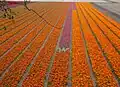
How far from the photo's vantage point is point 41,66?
9227 millimetres

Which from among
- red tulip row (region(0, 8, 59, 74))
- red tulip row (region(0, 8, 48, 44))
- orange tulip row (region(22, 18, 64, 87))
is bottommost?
red tulip row (region(0, 8, 48, 44))

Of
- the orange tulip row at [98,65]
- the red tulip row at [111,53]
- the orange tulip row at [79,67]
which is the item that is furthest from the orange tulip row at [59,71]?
the red tulip row at [111,53]

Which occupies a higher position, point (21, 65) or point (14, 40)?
point (21, 65)

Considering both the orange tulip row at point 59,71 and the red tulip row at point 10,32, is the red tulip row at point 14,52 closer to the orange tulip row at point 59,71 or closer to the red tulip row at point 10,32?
the red tulip row at point 10,32

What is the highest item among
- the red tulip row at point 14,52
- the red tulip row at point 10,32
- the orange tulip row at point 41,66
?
the orange tulip row at point 41,66

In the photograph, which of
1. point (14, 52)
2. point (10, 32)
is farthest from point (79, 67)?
point (10, 32)

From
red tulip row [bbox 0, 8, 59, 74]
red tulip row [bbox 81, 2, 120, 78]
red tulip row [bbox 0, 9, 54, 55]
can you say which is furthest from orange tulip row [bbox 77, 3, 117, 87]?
red tulip row [bbox 0, 9, 54, 55]

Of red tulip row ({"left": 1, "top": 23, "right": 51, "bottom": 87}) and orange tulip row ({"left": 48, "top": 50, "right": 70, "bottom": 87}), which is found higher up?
orange tulip row ({"left": 48, "top": 50, "right": 70, "bottom": 87})

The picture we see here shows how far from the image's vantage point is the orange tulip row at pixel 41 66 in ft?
25.1

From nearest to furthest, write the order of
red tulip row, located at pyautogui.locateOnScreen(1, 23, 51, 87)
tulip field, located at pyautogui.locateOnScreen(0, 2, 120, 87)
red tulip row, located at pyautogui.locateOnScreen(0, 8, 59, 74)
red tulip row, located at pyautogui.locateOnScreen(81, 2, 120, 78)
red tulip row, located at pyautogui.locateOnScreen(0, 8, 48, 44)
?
tulip field, located at pyautogui.locateOnScreen(0, 2, 120, 87)
red tulip row, located at pyautogui.locateOnScreen(1, 23, 51, 87)
red tulip row, located at pyautogui.locateOnScreen(81, 2, 120, 78)
red tulip row, located at pyautogui.locateOnScreen(0, 8, 59, 74)
red tulip row, located at pyautogui.locateOnScreen(0, 8, 48, 44)

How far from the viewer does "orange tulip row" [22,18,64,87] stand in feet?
25.1

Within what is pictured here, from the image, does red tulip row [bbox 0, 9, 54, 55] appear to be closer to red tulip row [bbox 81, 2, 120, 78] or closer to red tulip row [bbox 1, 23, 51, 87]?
red tulip row [bbox 1, 23, 51, 87]

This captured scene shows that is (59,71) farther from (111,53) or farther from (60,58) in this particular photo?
(111,53)

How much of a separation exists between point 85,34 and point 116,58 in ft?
17.5
